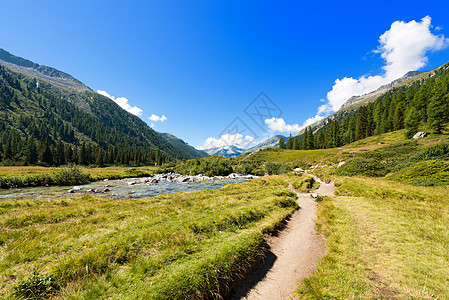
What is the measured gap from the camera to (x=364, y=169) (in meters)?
28.0

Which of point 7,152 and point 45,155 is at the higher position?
point 45,155

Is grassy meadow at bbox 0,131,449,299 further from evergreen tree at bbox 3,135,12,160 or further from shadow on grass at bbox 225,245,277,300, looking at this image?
evergreen tree at bbox 3,135,12,160

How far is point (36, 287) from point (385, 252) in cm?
1319

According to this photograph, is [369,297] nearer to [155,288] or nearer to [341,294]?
[341,294]

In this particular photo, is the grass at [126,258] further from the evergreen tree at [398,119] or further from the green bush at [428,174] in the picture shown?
the evergreen tree at [398,119]

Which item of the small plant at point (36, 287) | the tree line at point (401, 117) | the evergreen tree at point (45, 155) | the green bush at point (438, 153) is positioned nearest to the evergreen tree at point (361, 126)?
the tree line at point (401, 117)

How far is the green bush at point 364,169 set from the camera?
26.3 meters

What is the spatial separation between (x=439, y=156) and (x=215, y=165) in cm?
5793

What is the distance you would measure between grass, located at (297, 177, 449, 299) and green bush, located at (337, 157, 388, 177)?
1421 cm

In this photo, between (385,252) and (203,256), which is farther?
(385,252)

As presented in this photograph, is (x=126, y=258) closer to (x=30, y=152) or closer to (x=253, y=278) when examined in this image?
(x=253, y=278)

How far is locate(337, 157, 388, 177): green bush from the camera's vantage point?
2632cm

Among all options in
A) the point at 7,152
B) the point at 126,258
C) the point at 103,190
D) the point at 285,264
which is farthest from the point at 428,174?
the point at 7,152

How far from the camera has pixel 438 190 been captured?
14.4 m
